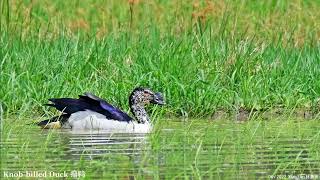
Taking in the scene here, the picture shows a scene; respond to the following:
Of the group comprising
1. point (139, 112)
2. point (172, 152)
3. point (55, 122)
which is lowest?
point (139, 112)

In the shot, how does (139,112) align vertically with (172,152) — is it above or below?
below

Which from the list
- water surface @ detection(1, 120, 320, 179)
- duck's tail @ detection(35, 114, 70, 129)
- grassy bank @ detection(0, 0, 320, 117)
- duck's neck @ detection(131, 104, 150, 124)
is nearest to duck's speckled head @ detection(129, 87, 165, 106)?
duck's neck @ detection(131, 104, 150, 124)

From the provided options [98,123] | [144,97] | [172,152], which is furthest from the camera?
[144,97]

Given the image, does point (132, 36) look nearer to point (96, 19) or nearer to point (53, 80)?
point (53, 80)

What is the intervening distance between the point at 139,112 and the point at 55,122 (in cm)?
95

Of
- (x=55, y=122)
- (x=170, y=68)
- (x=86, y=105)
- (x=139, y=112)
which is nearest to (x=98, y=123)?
(x=86, y=105)

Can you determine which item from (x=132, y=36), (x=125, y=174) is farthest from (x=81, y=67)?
(x=125, y=174)

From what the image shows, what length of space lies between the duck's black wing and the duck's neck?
0.83 ft

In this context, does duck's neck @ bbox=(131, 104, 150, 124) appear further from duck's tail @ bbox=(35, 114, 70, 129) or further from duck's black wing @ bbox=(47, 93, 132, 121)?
duck's tail @ bbox=(35, 114, 70, 129)

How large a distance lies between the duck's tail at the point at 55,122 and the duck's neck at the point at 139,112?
719mm

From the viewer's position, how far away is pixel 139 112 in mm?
10969

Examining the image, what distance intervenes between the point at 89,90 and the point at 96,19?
5.87 meters

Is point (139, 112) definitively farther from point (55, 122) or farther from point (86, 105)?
point (55, 122)

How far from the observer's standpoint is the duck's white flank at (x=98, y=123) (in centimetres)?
1039
